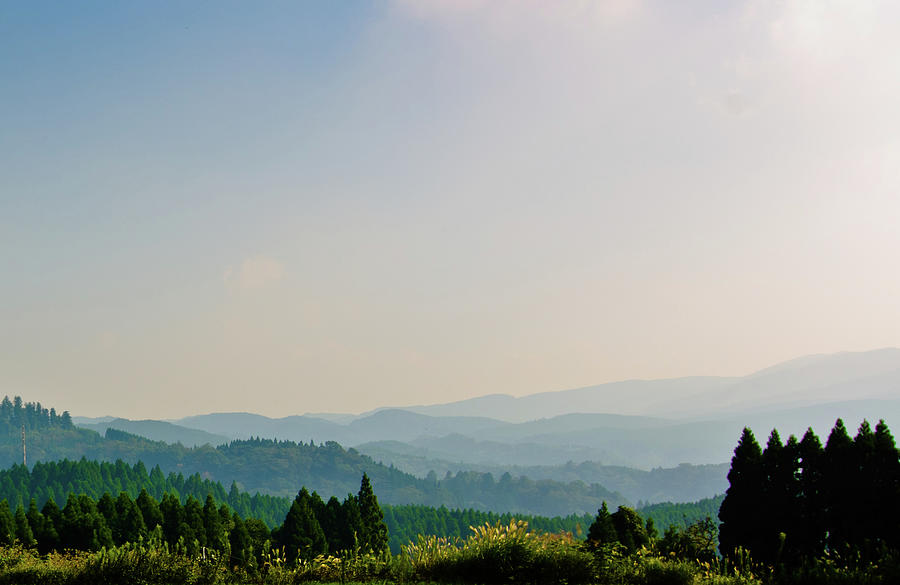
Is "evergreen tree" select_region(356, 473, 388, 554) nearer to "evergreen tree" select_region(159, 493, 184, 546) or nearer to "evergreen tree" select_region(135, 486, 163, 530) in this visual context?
"evergreen tree" select_region(159, 493, 184, 546)

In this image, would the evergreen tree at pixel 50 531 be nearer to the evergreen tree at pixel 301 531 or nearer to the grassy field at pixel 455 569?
the evergreen tree at pixel 301 531

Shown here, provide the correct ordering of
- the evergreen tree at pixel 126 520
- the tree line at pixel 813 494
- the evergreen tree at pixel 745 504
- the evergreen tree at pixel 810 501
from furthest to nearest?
the evergreen tree at pixel 126 520 < the evergreen tree at pixel 745 504 < the evergreen tree at pixel 810 501 < the tree line at pixel 813 494

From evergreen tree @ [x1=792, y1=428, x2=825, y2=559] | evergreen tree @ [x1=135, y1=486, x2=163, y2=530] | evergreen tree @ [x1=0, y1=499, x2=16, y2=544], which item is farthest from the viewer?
evergreen tree @ [x1=135, y1=486, x2=163, y2=530]

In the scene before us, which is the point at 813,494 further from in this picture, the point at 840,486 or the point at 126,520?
the point at 126,520

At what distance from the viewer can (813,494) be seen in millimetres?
25141

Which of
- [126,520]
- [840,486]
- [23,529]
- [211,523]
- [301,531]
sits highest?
[840,486]

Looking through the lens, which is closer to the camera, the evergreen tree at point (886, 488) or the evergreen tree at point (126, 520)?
the evergreen tree at point (886, 488)

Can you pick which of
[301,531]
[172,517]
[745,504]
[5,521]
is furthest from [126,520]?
[745,504]

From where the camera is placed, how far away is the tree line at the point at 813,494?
22.9 metres

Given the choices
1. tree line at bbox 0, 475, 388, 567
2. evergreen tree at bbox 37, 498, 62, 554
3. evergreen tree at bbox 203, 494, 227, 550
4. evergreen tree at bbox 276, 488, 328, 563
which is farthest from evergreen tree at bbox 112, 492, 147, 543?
evergreen tree at bbox 276, 488, 328, 563

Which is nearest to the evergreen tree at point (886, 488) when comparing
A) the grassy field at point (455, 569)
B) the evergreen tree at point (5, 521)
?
the grassy field at point (455, 569)

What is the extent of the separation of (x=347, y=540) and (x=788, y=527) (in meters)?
50.0

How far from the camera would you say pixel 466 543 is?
38.5 ft

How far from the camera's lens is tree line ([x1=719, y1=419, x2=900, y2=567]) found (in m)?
22.9
